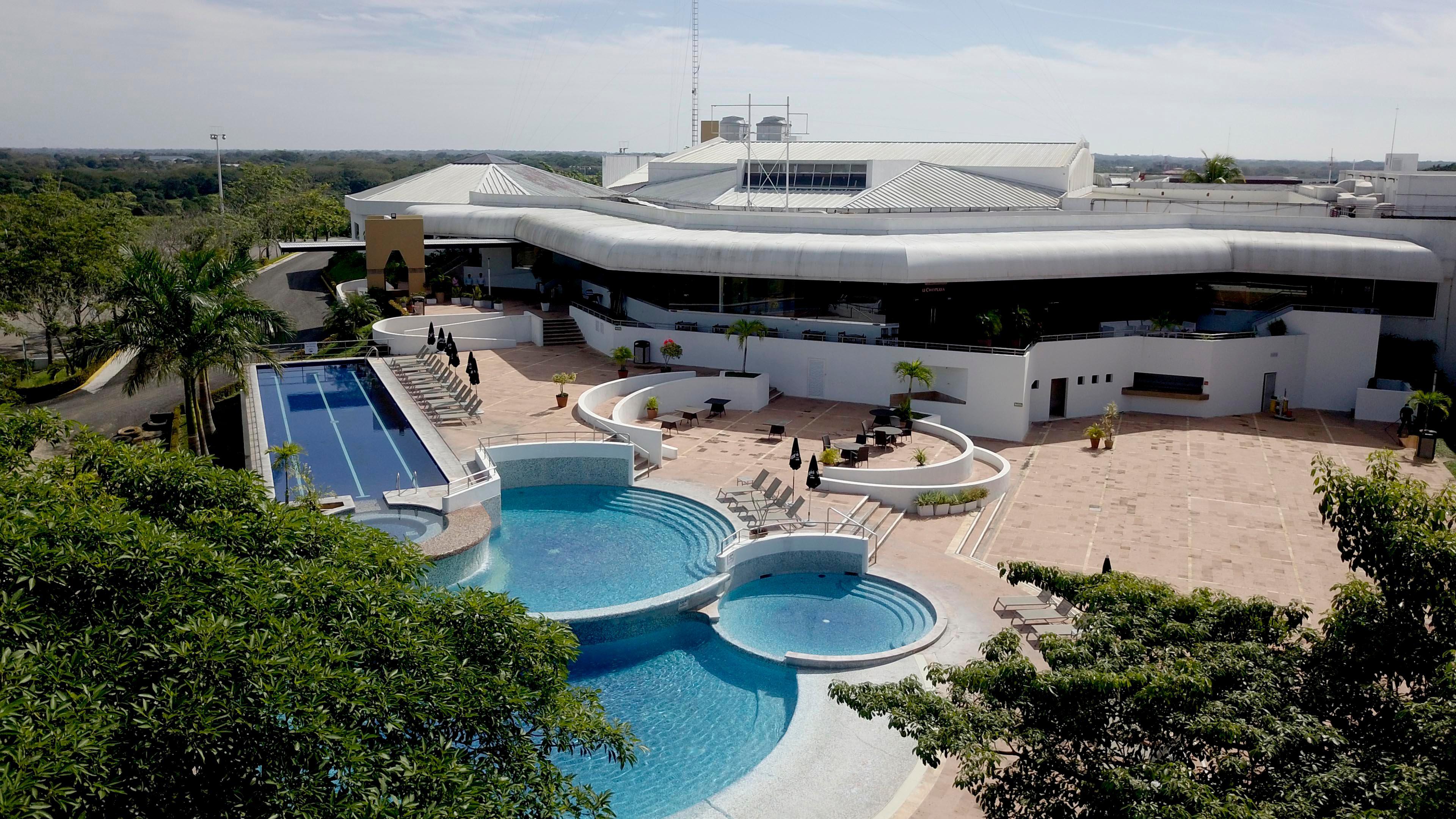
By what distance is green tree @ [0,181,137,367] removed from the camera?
4141 centimetres

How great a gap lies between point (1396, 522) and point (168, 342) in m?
25.3

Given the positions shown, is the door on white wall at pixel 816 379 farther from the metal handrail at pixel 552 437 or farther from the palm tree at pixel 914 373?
the metal handrail at pixel 552 437

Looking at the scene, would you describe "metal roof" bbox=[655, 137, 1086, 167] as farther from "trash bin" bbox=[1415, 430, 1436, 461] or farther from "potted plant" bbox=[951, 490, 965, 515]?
"potted plant" bbox=[951, 490, 965, 515]

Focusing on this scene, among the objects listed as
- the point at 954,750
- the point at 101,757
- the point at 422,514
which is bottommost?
the point at 422,514

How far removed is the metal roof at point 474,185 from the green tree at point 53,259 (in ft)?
54.5

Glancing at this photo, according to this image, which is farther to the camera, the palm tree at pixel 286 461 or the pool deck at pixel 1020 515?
the palm tree at pixel 286 461

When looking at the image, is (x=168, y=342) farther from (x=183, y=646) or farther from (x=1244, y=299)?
(x=1244, y=299)

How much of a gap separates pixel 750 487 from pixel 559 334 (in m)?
18.8

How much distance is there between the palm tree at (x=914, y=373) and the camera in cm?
3184

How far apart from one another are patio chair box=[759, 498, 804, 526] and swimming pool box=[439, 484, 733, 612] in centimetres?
81

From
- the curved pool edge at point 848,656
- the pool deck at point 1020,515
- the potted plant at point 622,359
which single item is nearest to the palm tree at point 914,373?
the pool deck at point 1020,515

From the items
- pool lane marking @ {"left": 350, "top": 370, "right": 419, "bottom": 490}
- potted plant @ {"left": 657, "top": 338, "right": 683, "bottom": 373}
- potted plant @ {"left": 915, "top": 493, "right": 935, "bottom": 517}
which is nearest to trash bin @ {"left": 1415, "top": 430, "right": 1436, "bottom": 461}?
potted plant @ {"left": 915, "top": 493, "right": 935, "bottom": 517}

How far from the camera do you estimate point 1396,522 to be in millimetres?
9609

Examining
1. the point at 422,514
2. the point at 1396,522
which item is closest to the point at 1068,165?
the point at 422,514
